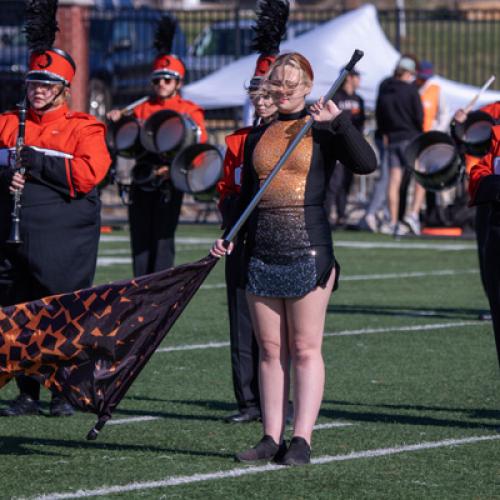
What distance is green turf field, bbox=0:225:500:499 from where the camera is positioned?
628 centimetres

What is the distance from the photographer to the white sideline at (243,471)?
6109 mm

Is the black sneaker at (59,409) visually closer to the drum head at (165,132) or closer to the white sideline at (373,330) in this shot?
the white sideline at (373,330)

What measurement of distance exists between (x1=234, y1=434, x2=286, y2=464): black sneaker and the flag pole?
84 cm

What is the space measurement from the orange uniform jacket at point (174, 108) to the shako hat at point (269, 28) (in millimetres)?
2622

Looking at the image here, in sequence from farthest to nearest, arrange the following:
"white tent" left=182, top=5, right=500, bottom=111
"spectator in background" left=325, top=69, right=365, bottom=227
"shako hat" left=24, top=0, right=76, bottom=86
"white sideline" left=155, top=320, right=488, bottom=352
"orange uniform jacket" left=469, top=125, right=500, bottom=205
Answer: "white tent" left=182, top=5, right=500, bottom=111
"spectator in background" left=325, top=69, right=365, bottom=227
"white sideline" left=155, top=320, right=488, bottom=352
"shako hat" left=24, top=0, right=76, bottom=86
"orange uniform jacket" left=469, top=125, right=500, bottom=205

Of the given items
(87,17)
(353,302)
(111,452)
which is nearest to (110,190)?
(87,17)

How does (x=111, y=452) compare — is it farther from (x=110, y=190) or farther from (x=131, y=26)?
(x=131, y=26)

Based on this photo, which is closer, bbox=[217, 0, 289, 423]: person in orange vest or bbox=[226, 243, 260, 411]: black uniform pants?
bbox=[217, 0, 289, 423]: person in orange vest

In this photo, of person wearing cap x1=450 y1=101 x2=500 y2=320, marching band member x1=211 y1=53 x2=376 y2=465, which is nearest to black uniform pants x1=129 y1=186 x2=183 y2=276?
person wearing cap x1=450 y1=101 x2=500 y2=320

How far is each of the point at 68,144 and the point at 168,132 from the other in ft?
9.66

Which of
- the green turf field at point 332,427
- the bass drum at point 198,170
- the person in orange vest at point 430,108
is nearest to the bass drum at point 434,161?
the green turf field at point 332,427

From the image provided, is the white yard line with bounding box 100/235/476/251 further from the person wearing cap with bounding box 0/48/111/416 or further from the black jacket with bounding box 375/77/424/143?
the person wearing cap with bounding box 0/48/111/416

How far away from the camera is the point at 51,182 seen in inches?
300

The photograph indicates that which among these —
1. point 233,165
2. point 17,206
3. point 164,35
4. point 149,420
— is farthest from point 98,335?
point 164,35
